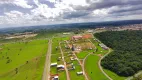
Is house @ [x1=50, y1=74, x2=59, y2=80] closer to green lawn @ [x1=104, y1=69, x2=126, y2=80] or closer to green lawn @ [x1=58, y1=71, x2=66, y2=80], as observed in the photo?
green lawn @ [x1=58, y1=71, x2=66, y2=80]

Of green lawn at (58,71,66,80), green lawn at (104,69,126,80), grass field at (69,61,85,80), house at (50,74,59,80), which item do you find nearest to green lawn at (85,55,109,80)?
green lawn at (104,69,126,80)

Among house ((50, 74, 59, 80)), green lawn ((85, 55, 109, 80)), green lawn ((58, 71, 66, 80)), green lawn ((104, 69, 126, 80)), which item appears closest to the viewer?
green lawn ((104, 69, 126, 80))

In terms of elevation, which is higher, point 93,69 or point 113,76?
point 93,69

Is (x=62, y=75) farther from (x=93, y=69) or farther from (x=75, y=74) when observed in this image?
(x=93, y=69)

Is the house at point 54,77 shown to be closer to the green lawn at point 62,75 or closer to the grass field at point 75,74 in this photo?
the green lawn at point 62,75

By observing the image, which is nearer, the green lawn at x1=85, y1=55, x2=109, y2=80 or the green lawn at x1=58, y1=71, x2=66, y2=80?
the green lawn at x1=85, y1=55, x2=109, y2=80

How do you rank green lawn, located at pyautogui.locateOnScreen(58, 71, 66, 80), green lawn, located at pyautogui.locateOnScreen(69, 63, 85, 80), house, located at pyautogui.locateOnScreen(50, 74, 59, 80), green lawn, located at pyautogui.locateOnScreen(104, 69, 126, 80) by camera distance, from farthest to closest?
green lawn, located at pyautogui.locateOnScreen(58, 71, 66, 80) < house, located at pyautogui.locateOnScreen(50, 74, 59, 80) < green lawn, located at pyautogui.locateOnScreen(69, 63, 85, 80) < green lawn, located at pyautogui.locateOnScreen(104, 69, 126, 80)

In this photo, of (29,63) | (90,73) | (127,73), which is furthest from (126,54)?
(29,63)

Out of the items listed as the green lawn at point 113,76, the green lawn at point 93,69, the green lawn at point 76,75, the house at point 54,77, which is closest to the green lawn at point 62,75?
the house at point 54,77

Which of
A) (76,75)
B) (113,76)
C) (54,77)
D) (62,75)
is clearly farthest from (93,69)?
(54,77)
